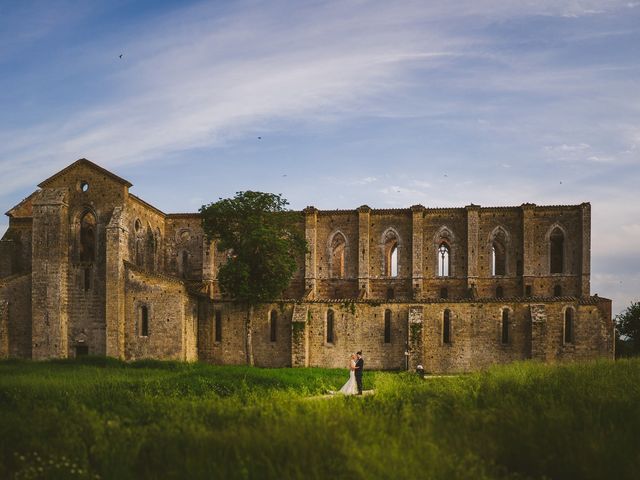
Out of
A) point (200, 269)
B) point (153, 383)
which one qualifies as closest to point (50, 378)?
point (153, 383)

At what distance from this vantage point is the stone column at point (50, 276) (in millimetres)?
34625

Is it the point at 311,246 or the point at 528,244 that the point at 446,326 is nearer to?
the point at 528,244

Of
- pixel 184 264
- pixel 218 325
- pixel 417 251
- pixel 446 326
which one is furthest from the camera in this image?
pixel 184 264

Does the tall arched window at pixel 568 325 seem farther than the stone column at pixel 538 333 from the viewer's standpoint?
Yes

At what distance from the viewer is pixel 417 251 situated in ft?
140

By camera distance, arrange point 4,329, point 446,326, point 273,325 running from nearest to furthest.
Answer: point 446,326 → point 4,329 → point 273,325

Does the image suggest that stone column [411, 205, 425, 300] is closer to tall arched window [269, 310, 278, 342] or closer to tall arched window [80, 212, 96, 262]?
tall arched window [269, 310, 278, 342]

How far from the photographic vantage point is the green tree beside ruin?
34.1 metres

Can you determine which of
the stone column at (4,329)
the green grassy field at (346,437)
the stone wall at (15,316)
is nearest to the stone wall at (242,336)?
the stone wall at (15,316)

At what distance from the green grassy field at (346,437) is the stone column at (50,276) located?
718 inches

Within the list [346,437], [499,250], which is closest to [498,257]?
[499,250]

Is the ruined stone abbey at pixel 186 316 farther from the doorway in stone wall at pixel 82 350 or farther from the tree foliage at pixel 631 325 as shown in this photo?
the tree foliage at pixel 631 325

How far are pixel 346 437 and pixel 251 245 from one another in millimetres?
24098

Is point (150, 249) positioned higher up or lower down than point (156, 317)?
higher up
